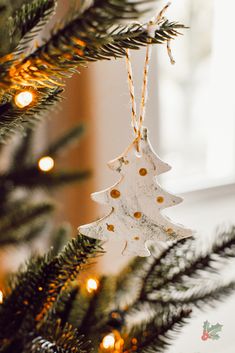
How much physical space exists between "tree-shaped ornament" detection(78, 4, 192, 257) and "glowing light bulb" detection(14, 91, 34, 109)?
100 mm

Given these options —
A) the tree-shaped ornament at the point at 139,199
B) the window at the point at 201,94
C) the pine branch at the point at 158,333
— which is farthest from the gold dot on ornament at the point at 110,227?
the window at the point at 201,94

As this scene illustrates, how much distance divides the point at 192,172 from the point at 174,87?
269 millimetres

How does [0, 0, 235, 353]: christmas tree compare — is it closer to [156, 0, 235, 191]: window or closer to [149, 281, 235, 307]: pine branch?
[149, 281, 235, 307]: pine branch

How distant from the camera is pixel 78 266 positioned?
0.47 metres

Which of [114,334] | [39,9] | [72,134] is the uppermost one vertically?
[39,9]

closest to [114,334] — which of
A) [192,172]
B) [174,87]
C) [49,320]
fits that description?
[49,320]

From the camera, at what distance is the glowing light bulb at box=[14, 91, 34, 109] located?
41 cm

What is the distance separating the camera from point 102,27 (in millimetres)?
299

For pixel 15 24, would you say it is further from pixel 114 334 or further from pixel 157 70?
pixel 157 70

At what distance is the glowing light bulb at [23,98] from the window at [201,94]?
113 centimetres

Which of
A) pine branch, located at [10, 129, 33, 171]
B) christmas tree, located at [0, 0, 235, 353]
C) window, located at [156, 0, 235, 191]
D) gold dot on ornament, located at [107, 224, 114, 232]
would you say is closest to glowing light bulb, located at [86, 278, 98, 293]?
christmas tree, located at [0, 0, 235, 353]

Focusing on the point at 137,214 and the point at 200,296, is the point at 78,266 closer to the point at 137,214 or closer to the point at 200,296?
the point at 137,214

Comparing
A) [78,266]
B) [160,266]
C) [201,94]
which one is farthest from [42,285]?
[201,94]

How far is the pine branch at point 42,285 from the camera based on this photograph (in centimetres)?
47
